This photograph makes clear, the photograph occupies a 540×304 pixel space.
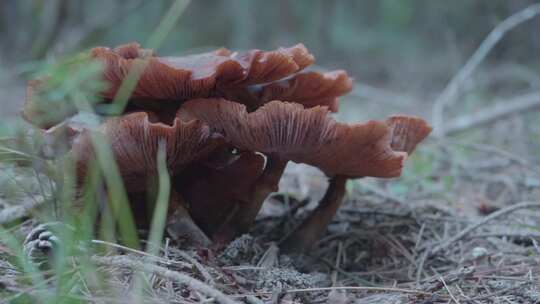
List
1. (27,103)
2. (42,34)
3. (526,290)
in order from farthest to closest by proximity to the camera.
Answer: (42,34), (27,103), (526,290)

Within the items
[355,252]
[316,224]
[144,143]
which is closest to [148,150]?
[144,143]

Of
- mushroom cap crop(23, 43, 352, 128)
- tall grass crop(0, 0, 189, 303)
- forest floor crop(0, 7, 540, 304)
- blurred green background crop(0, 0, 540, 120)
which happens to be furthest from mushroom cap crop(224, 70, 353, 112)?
blurred green background crop(0, 0, 540, 120)

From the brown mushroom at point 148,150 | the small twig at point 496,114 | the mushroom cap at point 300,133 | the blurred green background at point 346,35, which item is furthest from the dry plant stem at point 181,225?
the blurred green background at point 346,35

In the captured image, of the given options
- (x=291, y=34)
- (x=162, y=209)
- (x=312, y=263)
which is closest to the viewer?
(x=162, y=209)

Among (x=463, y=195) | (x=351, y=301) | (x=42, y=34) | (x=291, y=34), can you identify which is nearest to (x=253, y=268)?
(x=351, y=301)

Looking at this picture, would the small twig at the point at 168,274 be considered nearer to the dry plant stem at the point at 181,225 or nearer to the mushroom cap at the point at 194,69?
the dry plant stem at the point at 181,225

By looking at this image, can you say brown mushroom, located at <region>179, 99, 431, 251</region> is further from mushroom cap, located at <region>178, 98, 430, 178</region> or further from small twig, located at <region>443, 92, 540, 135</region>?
small twig, located at <region>443, 92, 540, 135</region>

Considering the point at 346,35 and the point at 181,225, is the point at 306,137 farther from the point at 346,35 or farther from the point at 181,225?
the point at 346,35

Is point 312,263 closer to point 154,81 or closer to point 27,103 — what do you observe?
point 154,81
